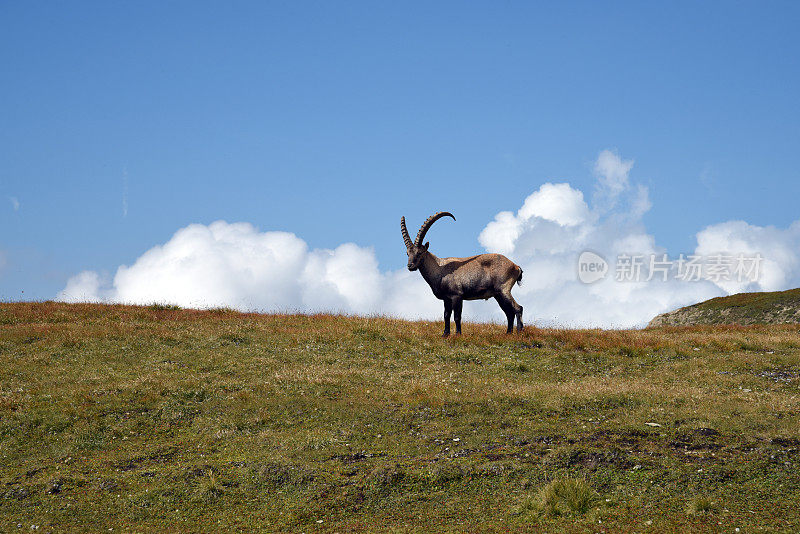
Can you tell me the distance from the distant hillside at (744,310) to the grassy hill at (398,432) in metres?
28.3

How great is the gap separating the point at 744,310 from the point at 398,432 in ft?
160

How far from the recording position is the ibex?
29.2m

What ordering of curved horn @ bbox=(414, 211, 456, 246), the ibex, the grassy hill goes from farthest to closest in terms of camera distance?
curved horn @ bbox=(414, 211, 456, 246), the ibex, the grassy hill

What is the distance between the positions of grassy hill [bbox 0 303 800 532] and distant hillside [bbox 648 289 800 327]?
92.9 feet

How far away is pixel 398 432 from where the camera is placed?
16969 millimetres

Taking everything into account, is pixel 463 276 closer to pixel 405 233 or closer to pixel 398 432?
pixel 405 233

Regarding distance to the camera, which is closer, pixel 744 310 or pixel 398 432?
pixel 398 432

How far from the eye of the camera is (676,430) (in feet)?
51.6

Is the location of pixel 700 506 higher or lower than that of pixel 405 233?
lower

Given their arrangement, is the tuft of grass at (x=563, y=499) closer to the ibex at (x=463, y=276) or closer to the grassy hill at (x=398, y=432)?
the grassy hill at (x=398, y=432)

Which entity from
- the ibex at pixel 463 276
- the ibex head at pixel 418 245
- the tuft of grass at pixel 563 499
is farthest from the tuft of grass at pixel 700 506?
the ibex head at pixel 418 245

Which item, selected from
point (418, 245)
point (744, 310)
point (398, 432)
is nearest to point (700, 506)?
point (398, 432)

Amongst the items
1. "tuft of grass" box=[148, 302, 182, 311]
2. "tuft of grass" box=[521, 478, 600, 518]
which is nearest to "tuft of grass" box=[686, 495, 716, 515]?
"tuft of grass" box=[521, 478, 600, 518]

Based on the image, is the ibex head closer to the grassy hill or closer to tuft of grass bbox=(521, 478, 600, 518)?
the grassy hill
